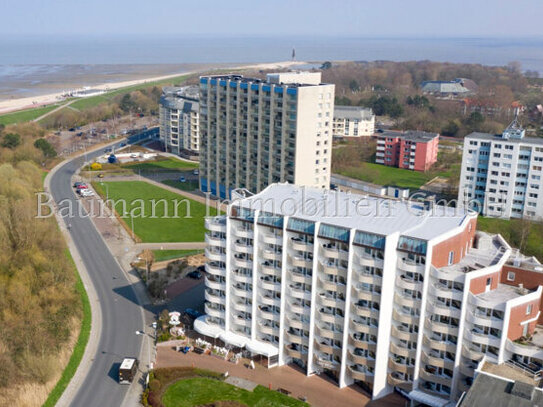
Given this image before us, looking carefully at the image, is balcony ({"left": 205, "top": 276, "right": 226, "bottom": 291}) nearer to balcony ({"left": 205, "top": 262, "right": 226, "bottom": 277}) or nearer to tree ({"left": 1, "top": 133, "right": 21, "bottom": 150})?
balcony ({"left": 205, "top": 262, "right": 226, "bottom": 277})

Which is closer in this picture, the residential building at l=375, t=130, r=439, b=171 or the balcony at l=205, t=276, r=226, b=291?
the balcony at l=205, t=276, r=226, b=291

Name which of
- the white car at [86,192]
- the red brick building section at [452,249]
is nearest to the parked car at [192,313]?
the red brick building section at [452,249]

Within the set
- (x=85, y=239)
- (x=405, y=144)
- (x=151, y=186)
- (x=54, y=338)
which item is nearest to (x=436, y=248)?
(x=54, y=338)

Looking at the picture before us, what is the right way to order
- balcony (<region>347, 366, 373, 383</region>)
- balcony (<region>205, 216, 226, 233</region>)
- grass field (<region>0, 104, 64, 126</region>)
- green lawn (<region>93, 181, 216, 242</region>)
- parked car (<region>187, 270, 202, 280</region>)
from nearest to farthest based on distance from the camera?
balcony (<region>347, 366, 373, 383</region>)
balcony (<region>205, 216, 226, 233</region>)
parked car (<region>187, 270, 202, 280</region>)
green lawn (<region>93, 181, 216, 242</region>)
grass field (<region>0, 104, 64, 126</region>)

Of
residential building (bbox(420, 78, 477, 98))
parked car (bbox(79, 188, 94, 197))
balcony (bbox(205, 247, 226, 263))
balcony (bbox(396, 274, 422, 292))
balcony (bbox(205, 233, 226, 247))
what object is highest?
residential building (bbox(420, 78, 477, 98))

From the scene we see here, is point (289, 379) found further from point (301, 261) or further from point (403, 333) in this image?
point (403, 333)

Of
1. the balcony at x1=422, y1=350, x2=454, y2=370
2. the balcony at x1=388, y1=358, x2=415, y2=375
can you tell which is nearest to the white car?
the balcony at x1=388, y1=358, x2=415, y2=375

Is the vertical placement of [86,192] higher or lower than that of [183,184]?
higher

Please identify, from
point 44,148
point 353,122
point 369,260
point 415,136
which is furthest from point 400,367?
point 353,122
